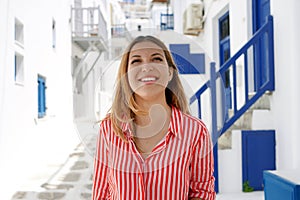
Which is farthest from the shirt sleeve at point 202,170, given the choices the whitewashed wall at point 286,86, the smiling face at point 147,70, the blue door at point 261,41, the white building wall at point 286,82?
the blue door at point 261,41

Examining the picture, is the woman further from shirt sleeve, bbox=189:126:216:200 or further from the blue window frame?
the blue window frame

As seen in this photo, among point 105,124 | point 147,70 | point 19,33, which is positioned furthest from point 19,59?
point 147,70

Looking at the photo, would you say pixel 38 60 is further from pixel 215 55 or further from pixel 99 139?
pixel 99 139

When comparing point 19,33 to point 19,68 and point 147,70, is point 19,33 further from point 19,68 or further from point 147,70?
point 147,70

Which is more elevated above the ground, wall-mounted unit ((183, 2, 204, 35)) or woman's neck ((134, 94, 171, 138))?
A: wall-mounted unit ((183, 2, 204, 35))

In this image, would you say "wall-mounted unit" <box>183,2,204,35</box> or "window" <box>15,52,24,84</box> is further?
"wall-mounted unit" <box>183,2,204,35</box>

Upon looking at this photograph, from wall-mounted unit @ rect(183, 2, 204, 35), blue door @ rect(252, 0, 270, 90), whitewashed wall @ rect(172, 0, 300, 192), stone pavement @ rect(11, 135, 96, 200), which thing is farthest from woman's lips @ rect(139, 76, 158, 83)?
wall-mounted unit @ rect(183, 2, 204, 35)

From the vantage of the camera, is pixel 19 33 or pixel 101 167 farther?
pixel 19 33

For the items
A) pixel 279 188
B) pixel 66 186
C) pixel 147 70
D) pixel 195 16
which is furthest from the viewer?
pixel 195 16

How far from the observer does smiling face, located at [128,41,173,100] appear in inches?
24.6

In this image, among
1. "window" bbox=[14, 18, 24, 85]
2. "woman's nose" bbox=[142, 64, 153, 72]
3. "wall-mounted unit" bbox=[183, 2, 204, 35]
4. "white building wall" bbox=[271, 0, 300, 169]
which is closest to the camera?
"woman's nose" bbox=[142, 64, 153, 72]

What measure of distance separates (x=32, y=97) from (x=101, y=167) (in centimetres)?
339

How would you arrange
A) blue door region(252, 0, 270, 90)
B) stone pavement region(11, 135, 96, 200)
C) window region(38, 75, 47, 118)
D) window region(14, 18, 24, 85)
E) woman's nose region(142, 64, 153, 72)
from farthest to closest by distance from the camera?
window region(38, 75, 47, 118) < window region(14, 18, 24, 85) < blue door region(252, 0, 270, 90) < stone pavement region(11, 135, 96, 200) < woman's nose region(142, 64, 153, 72)

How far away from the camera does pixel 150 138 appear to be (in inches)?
27.3
